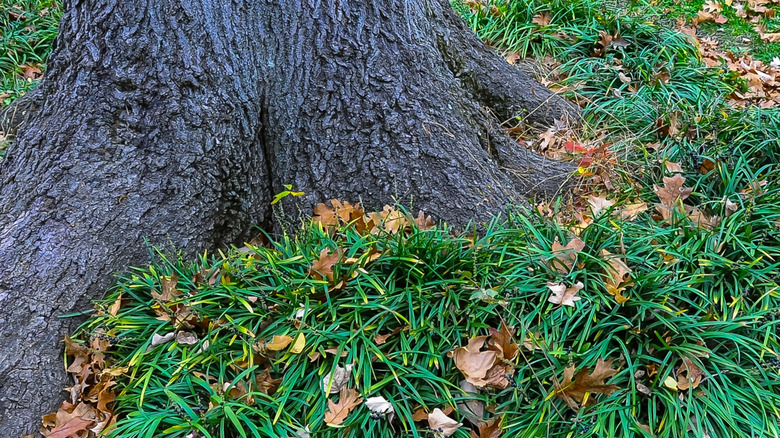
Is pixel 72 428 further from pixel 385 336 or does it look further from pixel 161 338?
pixel 385 336

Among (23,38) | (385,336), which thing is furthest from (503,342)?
(23,38)

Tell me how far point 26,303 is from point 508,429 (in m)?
2.11

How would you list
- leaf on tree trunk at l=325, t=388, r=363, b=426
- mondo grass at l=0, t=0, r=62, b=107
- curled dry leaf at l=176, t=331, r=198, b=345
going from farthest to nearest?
mondo grass at l=0, t=0, r=62, b=107 < curled dry leaf at l=176, t=331, r=198, b=345 < leaf on tree trunk at l=325, t=388, r=363, b=426

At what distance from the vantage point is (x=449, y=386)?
2.33 meters

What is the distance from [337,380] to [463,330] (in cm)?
55

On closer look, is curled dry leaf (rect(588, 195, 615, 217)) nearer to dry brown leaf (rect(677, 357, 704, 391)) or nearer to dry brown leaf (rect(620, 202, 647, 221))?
dry brown leaf (rect(620, 202, 647, 221))

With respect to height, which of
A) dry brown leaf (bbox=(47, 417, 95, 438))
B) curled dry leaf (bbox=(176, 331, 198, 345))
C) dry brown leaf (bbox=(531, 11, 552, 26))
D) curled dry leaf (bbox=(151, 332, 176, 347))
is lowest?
dry brown leaf (bbox=(47, 417, 95, 438))

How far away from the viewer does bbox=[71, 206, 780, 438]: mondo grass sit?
7.32ft

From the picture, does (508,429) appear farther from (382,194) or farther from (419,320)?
(382,194)

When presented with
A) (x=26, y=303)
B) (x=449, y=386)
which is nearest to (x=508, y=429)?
(x=449, y=386)

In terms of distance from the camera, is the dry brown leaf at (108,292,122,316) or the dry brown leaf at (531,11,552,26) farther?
the dry brown leaf at (531,11,552,26)

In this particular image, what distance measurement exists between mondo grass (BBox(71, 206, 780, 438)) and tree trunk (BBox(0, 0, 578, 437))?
249mm

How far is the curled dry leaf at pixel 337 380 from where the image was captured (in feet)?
7.53

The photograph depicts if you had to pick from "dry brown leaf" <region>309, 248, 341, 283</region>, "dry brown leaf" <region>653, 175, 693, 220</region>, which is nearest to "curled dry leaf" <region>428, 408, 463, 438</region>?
"dry brown leaf" <region>309, 248, 341, 283</region>
